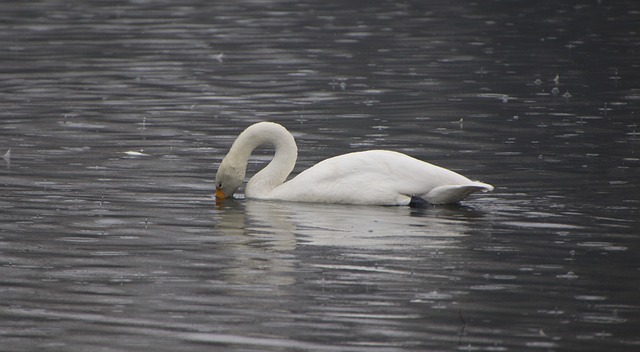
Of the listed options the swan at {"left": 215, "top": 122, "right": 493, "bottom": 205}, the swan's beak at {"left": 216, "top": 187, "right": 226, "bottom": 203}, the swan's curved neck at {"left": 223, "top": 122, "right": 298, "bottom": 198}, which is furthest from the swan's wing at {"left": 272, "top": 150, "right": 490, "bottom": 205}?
the swan's beak at {"left": 216, "top": 187, "right": 226, "bottom": 203}

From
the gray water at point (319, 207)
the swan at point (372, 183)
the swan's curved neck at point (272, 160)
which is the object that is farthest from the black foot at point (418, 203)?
the swan's curved neck at point (272, 160)

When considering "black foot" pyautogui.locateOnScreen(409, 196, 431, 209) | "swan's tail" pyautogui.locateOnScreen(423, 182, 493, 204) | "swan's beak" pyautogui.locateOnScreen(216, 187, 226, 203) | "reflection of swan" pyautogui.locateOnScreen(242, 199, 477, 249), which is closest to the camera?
"reflection of swan" pyautogui.locateOnScreen(242, 199, 477, 249)

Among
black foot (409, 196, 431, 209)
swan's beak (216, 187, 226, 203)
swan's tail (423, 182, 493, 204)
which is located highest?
swan's tail (423, 182, 493, 204)

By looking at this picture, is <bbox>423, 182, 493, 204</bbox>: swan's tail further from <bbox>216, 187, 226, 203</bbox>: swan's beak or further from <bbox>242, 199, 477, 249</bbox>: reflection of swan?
<bbox>216, 187, 226, 203</bbox>: swan's beak

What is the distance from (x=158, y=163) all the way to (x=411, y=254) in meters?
6.08

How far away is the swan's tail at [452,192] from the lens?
1360 cm

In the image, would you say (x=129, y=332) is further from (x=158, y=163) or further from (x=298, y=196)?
(x=158, y=163)

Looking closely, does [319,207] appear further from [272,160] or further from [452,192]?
[452,192]

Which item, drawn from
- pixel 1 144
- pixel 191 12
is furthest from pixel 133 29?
pixel 1 144

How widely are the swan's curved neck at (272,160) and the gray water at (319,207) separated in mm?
426

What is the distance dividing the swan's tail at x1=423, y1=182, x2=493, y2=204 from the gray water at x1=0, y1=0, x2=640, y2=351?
176 millimetres

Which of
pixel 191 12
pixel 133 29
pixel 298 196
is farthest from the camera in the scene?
pixel 191 12

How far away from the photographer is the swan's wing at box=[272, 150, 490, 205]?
13945 mm

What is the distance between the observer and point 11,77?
26.7 metres
